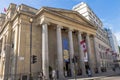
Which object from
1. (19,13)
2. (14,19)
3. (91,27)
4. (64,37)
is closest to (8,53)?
(14,19)

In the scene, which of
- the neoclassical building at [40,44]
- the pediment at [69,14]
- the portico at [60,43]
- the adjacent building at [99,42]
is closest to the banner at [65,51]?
the neoclassical building at [40,44]

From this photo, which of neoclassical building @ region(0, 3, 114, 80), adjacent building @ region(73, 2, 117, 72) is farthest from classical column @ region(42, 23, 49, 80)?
adjacent building @ region(73, 2, 117, 72)

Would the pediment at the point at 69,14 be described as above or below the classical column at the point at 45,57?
above

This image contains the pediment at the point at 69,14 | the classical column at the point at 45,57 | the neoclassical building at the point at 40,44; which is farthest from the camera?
the pediment at the point at 69,14

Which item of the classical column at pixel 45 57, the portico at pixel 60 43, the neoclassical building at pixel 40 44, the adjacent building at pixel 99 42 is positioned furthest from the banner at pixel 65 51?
the adjacent building at pixel 99 42

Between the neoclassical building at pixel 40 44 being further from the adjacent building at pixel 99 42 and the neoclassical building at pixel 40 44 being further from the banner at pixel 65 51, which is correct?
the adjacent building at pixel 99 42

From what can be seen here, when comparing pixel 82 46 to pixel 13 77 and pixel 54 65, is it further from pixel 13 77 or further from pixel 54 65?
pixel 13 77

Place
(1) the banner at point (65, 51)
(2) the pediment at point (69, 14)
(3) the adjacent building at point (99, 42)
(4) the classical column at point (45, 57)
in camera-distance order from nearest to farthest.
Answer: (4) the classical column at point (45, 57)
(2) the pediment at point (69, 14)
(1) the banner at point (65, 51)
(3) the adjacent building at point (99, 42)

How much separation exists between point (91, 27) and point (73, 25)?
7043 millimetres

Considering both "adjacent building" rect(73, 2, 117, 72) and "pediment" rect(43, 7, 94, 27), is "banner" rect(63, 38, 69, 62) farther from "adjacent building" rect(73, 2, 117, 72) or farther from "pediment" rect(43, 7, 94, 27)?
"adjacent building" rect(73, 2, 117, 72)

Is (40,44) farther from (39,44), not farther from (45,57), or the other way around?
(45,57)

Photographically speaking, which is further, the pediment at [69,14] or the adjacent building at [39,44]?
the pediment at [69,14]

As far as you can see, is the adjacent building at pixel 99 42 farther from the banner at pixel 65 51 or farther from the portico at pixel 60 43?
the banner at pixel 65 51

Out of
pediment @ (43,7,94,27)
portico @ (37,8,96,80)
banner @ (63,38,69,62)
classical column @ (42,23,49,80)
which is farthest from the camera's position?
banner @ (63,38,69,62)
